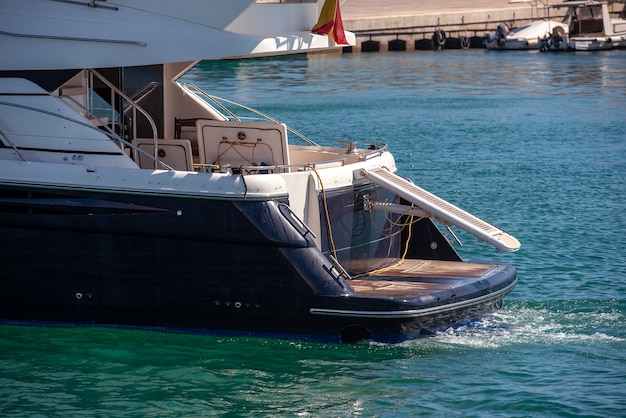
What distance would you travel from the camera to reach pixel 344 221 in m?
11.9

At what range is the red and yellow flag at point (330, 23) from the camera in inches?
485

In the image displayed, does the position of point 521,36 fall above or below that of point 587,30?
below

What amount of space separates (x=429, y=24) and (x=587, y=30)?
8866 millimetres

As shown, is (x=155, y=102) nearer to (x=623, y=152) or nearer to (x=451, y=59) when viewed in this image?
(x=623, y=152)

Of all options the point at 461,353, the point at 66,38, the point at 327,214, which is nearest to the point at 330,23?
the point at 327,214

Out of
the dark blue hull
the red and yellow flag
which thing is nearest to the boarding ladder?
the dark blue hull

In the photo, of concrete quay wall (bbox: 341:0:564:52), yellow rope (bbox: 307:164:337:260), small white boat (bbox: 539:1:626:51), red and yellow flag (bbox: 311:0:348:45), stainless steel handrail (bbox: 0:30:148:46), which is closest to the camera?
stainless steel handrail (bbox: 0:30:148:46)

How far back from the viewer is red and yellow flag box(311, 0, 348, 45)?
12.3m

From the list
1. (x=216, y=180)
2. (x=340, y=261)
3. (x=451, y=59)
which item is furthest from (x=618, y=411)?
(x=451, y=59)

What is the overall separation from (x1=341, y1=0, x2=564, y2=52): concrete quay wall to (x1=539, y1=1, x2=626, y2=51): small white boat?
7.88ft

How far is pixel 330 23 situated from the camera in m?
12.3

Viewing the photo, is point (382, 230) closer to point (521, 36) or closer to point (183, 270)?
point (183, 270)

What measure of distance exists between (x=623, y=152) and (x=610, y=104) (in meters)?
11.1

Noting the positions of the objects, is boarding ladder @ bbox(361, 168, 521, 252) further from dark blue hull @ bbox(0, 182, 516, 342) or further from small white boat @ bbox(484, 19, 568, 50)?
small white boat @ bbox(484, 19, 568, 50)
